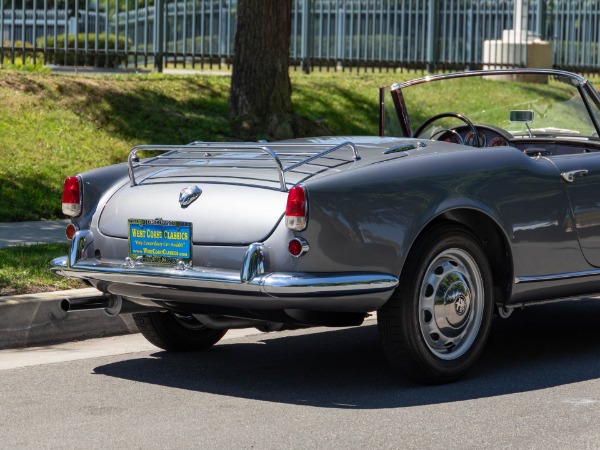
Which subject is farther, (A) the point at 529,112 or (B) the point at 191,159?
(A) the point at 529,112

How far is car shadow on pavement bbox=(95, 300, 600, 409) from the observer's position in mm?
5816

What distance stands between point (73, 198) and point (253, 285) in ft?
4.42

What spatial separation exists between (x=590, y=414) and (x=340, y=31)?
52.8 ft

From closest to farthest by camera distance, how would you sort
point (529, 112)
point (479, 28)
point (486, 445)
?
point (486, 445) < point (529, 112) < point (479, 28)

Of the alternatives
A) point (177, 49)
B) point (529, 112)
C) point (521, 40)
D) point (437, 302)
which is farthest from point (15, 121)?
point (521, 40)

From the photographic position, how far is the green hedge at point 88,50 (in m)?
17.2

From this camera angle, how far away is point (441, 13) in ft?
72.0

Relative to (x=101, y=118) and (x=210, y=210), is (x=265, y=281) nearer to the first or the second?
(x=210, y=210)

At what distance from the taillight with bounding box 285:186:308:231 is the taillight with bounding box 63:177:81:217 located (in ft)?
4.36

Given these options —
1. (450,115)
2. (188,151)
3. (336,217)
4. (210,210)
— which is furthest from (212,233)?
(450,115)

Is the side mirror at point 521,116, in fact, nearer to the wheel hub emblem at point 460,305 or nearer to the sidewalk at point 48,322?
the wheel hub emblem at point 460,305

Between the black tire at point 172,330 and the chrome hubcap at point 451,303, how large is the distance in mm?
1456

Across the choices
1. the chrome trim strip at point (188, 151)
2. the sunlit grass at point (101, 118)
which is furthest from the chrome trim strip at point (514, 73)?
the sunlit grass at point (101, 118)

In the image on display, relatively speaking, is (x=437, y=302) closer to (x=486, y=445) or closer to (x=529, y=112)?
(x=486, y=445)
